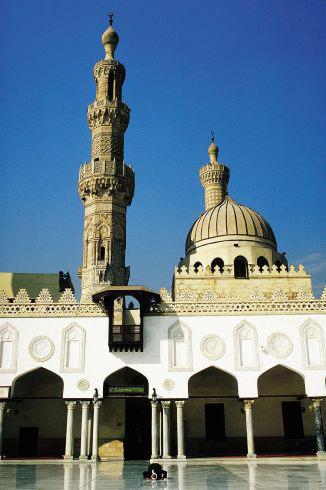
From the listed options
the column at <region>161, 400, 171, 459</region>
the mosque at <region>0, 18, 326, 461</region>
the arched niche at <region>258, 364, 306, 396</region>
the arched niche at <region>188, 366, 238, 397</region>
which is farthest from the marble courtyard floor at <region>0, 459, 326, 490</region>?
the arched niche at <region>188, 366, 238, 397</region>

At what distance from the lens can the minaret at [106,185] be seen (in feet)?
94.1

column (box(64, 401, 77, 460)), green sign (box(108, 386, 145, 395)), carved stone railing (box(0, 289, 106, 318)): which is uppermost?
carved stone railing (box(0, 289, 106, 318))

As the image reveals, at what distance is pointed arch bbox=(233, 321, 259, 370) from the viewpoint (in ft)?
71.3

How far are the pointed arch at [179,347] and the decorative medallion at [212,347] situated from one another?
64 centimetres

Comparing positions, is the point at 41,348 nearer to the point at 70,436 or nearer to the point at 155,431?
the point at 70,436

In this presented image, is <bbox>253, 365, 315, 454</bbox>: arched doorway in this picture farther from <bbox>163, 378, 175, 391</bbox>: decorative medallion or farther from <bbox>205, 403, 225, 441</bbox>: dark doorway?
<bbox>163, 378, 175, 391</bbox>: decorative medallion

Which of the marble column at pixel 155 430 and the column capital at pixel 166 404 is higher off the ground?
the column capital at pixel 166 404

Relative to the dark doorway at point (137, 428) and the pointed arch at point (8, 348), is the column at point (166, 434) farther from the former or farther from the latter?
the pointed arch at point (8, 348)

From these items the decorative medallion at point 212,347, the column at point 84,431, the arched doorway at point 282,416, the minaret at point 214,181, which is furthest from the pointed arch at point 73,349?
the minaret at point 214,181

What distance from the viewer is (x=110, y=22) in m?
35.1

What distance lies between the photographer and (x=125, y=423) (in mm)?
23547

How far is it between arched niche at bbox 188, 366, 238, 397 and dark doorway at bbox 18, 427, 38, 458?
787cm

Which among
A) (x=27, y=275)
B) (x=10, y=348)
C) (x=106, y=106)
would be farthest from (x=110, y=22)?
(x=10, y=348)

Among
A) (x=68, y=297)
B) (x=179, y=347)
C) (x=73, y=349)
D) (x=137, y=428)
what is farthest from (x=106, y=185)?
(x=137, y=428)
